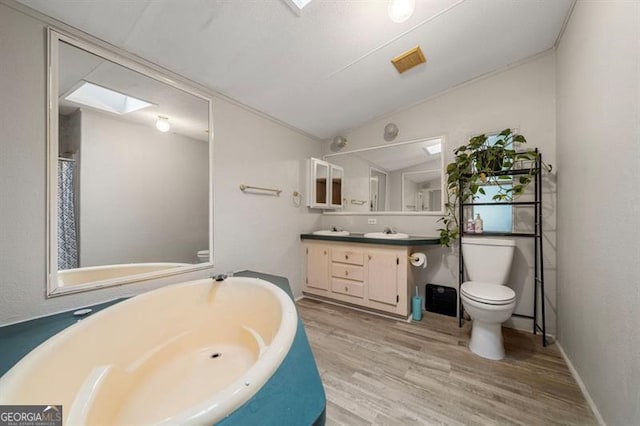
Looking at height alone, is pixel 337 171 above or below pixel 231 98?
below

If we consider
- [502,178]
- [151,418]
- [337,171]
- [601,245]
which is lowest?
[151,418]

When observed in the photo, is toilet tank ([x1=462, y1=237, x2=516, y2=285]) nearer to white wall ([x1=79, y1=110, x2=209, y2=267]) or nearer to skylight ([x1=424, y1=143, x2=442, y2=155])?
skylight ([x1=424, y1=143, x2=442, y2=155])

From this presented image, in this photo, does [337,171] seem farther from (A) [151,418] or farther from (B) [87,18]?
(A) [151,418]

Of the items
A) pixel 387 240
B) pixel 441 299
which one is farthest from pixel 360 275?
pixel 441 299

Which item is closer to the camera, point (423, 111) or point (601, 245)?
point (601, 245)

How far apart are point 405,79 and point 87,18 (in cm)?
226

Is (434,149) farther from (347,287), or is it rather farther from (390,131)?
(347,287)

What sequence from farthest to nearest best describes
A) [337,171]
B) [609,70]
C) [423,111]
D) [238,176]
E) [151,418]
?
[337,171]
[423,111]
[238,176]
[609,70]
[151,418]

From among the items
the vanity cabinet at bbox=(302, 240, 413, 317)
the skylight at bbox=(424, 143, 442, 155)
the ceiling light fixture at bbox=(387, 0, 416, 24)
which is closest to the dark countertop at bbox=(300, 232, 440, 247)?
the vanity cabinet at bbox=(302, 240, 413, 317)

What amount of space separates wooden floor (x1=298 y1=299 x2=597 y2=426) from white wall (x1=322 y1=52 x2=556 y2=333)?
520mm

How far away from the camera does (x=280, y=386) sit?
0.67 m

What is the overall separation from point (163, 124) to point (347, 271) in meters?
2.15

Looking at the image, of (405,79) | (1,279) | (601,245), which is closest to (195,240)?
(1,279)

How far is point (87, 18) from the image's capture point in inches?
47.1
